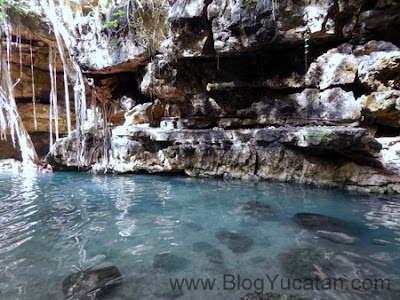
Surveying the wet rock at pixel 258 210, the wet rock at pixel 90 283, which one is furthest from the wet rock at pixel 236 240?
the wet rock at pixel 90 283

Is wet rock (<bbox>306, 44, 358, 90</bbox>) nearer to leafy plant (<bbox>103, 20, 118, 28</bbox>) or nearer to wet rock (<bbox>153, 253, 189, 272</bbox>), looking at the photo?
wet rock (<bbox>153, 253, 189, 272</bbox>)

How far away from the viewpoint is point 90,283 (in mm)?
1814

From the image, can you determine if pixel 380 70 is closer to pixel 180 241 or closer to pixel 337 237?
pixel 337 237

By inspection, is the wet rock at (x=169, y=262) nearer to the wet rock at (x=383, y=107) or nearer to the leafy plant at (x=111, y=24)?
the wet rock at (x=383, y=107)

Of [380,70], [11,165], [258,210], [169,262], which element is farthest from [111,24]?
[11,165]

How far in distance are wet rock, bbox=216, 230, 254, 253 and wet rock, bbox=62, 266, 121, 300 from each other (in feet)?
4.28

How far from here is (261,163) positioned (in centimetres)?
680

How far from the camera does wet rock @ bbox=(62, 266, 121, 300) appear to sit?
1.68 m

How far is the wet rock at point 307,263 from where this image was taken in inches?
76.0

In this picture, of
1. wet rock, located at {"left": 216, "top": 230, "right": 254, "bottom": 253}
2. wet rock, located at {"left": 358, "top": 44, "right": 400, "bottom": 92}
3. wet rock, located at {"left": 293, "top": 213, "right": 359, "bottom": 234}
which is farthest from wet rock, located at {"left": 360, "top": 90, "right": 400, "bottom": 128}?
wet rock, located at {"left": 216, "top": 230, "right": 254, "bottom": 253}

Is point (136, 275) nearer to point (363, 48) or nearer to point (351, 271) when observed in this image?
point (351, 271)

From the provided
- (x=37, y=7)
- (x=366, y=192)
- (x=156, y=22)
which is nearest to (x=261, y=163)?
(x=366, y=192)

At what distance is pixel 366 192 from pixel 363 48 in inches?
178

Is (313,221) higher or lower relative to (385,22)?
lower
